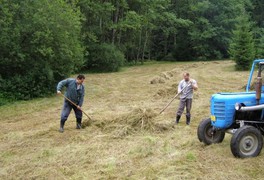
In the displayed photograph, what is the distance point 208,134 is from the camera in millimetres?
7539

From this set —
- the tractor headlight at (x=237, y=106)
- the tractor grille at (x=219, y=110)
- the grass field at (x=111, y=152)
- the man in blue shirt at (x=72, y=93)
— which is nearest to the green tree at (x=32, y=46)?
the grass field at (x=111, y=152)

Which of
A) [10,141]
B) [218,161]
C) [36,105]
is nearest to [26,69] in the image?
[36,105]

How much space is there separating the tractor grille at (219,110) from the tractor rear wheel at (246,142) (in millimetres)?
451

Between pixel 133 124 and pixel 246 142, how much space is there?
331 centimetres

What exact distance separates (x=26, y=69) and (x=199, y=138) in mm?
11137

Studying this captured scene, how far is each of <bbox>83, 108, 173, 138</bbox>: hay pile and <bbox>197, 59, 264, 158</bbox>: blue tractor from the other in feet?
7.03

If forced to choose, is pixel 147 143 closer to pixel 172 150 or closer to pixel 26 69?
pixel 172 150

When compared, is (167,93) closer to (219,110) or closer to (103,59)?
(219,110)

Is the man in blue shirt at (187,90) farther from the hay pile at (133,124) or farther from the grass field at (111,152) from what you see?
the hay pile at (133,124)

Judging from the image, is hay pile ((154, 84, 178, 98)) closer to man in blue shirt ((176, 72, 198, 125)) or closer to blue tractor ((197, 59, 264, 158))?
man in blue shirt ((176, 72, 198, 125))

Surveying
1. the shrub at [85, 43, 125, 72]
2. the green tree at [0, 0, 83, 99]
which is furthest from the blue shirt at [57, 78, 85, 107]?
the shrub at [85, 43, 125, 72]

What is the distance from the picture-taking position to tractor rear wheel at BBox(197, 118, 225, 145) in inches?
294

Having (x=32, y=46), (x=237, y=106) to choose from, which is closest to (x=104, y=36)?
(x=32, y=46)

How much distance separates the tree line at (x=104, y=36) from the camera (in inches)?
616
